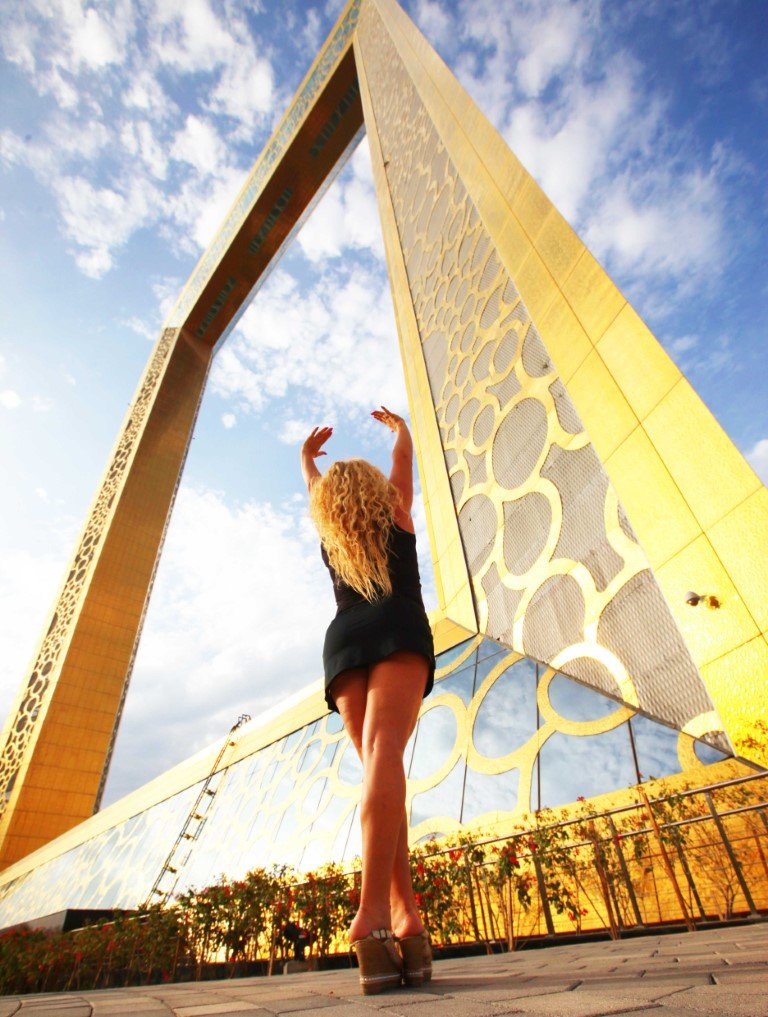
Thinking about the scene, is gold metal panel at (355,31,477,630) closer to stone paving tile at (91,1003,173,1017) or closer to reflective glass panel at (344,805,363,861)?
reflective glass panel at (344,805,363,861)

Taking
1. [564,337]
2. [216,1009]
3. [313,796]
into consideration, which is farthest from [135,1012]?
[564,337]

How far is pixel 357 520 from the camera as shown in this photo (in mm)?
1365

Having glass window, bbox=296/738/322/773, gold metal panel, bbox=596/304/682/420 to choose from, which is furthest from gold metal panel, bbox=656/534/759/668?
glass window, bbox=296/738/322/773

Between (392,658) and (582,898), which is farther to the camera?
(582,898)

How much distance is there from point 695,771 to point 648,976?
1490 mm

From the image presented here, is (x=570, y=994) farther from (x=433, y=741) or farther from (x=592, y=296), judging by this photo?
(x=592, y=296)

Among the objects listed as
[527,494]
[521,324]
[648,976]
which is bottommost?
[648,976]

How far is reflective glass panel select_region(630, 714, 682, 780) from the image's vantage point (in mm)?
2107

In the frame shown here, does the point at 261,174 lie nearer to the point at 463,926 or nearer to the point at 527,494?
the point at 527,494

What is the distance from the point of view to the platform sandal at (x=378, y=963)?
0.89 m

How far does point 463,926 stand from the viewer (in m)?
2.29

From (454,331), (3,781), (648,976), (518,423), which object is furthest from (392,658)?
(3,781)

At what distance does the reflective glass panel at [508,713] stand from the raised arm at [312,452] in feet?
5.76

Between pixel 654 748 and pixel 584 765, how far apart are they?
0.99ft
